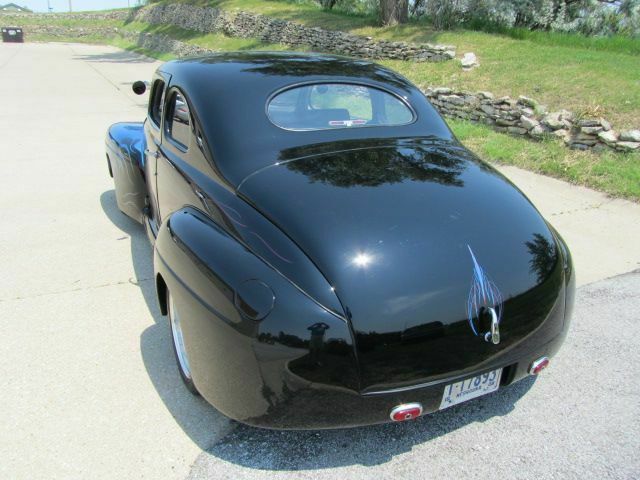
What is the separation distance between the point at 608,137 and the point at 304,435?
20.8ft

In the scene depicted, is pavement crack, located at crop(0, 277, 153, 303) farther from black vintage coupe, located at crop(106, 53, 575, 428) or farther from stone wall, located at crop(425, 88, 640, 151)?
stone wall, located at crop(425, 88, 640, 151)

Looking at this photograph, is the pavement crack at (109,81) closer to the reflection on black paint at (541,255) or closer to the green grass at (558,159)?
the green grass at (558,159)

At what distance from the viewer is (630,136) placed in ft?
22.5

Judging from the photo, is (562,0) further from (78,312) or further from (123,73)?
(78,312)

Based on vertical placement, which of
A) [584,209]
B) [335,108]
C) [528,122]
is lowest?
[584,209]

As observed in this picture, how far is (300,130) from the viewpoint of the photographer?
303 centimetres

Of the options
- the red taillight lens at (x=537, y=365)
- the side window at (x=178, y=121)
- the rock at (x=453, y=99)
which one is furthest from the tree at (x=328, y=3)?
the red taillight lens at (x=537, y=365)

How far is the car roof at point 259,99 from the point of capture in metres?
2.83

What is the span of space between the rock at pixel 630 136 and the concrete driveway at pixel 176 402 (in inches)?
92.3

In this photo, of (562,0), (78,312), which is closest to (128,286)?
(78,312)

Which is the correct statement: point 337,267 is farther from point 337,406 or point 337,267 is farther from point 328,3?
point 328,3

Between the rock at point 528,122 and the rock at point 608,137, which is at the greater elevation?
the rock at point 608,137

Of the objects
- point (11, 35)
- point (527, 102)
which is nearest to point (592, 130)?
point (527, 102)

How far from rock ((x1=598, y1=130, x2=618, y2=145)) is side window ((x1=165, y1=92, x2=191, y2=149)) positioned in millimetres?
5890
